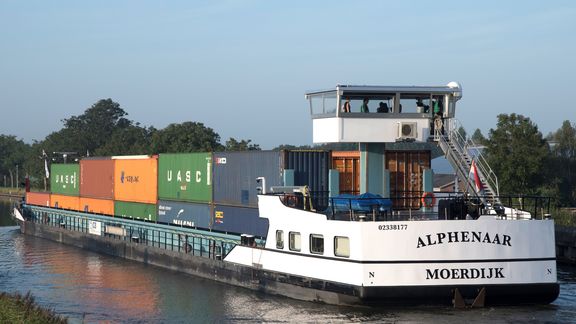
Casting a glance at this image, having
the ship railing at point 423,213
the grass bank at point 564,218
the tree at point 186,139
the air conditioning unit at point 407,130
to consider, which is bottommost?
the grass bank at point 564,218

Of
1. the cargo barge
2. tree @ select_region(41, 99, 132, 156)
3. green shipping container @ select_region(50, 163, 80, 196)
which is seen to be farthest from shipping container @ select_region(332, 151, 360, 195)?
tree @ select_region(41, 99, 132, 156)

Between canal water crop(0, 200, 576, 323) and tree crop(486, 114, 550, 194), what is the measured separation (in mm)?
16618

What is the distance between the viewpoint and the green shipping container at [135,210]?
39434 mm

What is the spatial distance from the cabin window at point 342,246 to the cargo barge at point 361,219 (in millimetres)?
28

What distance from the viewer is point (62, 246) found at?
50031 millimetres

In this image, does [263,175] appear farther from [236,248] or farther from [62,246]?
[62,246]

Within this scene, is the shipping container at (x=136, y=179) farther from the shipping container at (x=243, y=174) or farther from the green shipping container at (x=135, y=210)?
the shipping container at (x=243, y=174)

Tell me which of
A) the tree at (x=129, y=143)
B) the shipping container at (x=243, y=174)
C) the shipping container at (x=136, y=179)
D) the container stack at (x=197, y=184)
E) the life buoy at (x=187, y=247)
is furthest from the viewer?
the tree at (x=129, y=143)

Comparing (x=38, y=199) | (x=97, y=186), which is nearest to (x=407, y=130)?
(x=97, y=186)

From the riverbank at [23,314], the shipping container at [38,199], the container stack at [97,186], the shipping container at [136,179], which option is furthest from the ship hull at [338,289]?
the shipping container at [38,199]

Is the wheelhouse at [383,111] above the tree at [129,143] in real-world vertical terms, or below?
below

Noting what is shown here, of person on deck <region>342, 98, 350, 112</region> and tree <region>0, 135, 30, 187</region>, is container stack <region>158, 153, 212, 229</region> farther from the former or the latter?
tree <region>0, 135, 30, 187</region>

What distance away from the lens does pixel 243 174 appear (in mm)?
31109

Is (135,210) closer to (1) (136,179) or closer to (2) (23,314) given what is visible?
(1) (136,179)
